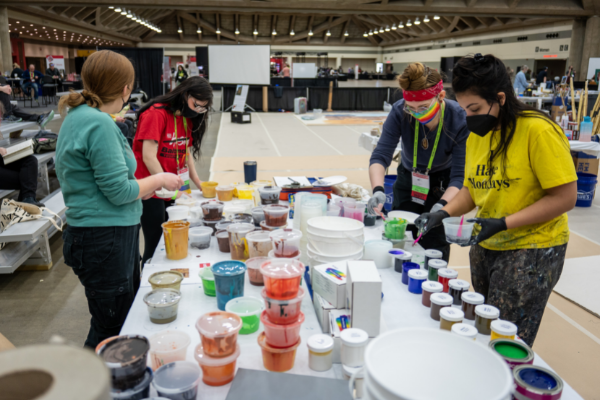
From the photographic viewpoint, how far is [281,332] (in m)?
1.20

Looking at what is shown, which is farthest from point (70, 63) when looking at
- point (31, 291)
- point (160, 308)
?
point (160, 308)

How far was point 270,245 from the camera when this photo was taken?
1847mm

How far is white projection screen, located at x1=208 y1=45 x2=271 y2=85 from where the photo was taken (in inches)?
646

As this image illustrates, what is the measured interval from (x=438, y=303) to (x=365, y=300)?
349mm

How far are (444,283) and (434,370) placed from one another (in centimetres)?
93

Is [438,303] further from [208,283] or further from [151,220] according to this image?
[151,220]

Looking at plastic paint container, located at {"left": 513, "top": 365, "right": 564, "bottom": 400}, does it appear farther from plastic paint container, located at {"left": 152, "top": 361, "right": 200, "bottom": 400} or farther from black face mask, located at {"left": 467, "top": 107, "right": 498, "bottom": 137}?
black face mask, located at {"left": 467, "top": 107, "right": 498, "bottom": 137}

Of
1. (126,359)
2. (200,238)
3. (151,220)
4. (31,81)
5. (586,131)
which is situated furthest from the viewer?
(31,81)

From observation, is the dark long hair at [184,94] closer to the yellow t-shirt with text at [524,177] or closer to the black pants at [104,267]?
the black pants at [104,267]

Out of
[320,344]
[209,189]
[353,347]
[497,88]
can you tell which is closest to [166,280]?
[320,344]

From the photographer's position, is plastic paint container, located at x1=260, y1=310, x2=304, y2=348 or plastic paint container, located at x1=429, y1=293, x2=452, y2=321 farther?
plastic paint container, located at x1=429, y1=293, x2=452, y2=321

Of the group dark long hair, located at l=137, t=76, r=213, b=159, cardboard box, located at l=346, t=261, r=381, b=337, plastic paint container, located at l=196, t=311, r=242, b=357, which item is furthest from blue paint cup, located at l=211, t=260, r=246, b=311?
A: dark long hair, located at l=137, t=76, r=213, b=159

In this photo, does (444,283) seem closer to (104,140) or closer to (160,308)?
(160,308)

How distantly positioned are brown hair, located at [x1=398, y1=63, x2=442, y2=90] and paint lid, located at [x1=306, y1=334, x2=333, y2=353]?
1519mm
